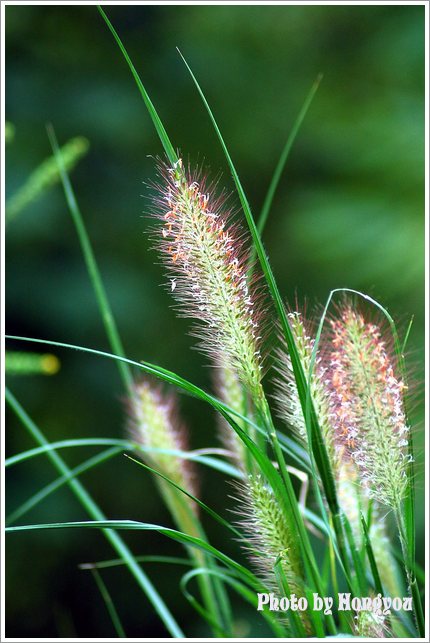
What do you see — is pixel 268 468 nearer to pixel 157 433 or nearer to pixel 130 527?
pixel 130 527

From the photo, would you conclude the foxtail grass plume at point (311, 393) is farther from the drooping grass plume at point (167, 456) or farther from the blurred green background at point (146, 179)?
the blurred green background at point (146, 179)

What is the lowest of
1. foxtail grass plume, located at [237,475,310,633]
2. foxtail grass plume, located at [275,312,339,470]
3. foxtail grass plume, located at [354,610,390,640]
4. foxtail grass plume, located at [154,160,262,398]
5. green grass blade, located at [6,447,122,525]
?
foxtail grass plume, located at [354,610,390,640]

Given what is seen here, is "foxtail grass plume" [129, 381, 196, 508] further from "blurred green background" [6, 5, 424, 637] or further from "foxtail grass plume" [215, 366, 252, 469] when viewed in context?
"blurred green background" [6, 5, 424, 637]

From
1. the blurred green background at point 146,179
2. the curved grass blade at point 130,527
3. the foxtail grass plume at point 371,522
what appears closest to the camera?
the curved grass blade at point 130,527

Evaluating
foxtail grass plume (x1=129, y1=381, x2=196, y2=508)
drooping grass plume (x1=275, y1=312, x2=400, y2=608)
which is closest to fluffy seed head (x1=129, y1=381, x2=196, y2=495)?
foxtail grass plume (x1=129, y1=381, x2=196, y2=508)

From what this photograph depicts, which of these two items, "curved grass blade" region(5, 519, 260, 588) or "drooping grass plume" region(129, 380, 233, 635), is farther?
"drooping grass plume" region(129, 380, 233, 635)

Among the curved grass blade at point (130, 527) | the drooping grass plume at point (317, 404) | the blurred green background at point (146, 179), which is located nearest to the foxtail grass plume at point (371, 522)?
the drooping grass plume at point (317, 404)

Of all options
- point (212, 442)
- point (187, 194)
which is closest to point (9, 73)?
point (212, 442)
